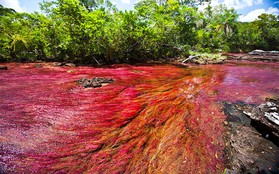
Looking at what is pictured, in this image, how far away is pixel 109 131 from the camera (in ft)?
9.64

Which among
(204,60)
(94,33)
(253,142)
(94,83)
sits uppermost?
(94,33)

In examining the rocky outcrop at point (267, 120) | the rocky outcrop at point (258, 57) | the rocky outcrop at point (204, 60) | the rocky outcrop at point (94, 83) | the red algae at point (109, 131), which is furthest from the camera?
the rocky outcrop at point (258, 57)

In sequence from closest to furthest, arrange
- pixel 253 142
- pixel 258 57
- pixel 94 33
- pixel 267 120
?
pixel 253 142 < pixel 267 120 < pixel 94 33 < pixel 258 57

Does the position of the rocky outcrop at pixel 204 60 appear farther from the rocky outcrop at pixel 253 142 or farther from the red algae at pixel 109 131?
the rocky outcrop at pixel 253 142

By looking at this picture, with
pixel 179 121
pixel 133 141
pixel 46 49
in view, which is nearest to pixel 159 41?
pixel 46 49

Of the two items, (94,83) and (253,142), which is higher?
(94,83)

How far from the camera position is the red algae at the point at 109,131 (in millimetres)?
2156

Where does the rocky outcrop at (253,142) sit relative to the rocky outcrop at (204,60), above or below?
below

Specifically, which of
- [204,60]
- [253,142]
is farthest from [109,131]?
[204,60]

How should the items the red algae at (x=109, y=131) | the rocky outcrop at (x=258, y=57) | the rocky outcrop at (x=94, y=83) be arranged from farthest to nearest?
the rocky outcrop at (x=258, y=57) < the rocky outcrop at (x=94, y=83) < the red algae at (x=109, y=131)

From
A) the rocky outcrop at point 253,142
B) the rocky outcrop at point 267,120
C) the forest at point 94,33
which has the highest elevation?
the forest at point 94,33

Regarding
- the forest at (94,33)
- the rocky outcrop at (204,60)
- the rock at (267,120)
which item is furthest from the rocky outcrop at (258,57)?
the rock at (267,120)

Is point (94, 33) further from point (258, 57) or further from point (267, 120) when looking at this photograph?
point (258, 57)

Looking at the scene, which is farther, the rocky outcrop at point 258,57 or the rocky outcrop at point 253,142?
the rocky outcrop at point 258,57
